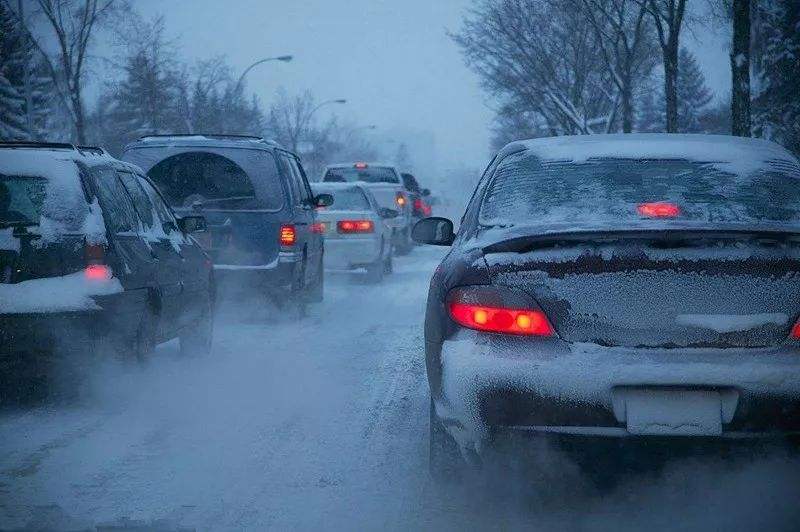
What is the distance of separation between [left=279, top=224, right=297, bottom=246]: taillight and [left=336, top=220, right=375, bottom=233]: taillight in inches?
213

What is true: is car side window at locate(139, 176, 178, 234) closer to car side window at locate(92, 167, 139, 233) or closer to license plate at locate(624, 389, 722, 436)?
car side window at locate(92, 167, 139, 233)

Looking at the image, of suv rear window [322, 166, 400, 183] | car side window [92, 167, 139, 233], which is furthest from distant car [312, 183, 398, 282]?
car side window [92, 167, 139, 233]

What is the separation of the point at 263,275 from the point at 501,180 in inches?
207

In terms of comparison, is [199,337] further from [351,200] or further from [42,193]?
[351,200]

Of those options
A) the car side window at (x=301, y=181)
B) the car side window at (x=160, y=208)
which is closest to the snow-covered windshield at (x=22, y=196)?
the car side window at (x=160, y=208)

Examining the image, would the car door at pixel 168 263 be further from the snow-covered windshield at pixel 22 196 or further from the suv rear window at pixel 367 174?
the suv rear window at pixel 367 174

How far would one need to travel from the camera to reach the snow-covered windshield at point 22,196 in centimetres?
539

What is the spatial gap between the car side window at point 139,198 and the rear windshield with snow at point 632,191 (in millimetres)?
3007

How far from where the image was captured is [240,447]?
471 cm

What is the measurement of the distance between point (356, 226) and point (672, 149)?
34.7ft

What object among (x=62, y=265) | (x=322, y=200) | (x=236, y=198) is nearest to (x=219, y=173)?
(x=236, y=198)

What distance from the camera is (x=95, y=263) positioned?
5391 millimetres

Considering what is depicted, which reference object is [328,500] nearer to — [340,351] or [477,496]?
[477,496]

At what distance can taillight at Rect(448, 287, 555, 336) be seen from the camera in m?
3.29
